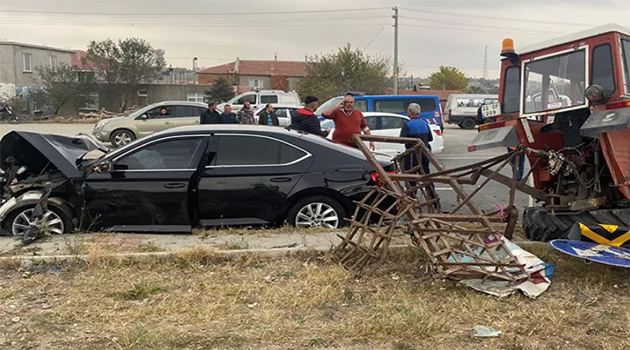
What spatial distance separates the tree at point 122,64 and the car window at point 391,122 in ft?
103

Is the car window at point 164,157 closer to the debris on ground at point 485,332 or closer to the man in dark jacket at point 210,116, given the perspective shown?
the debris on ground at point 485,332

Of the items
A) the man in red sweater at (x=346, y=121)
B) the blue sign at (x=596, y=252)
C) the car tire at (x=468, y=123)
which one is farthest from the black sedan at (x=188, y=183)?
the car tire at (x=468, y=123)

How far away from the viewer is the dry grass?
11.5ft

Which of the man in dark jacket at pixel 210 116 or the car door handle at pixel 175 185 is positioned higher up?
the man in dark jacket at pixel 210 116

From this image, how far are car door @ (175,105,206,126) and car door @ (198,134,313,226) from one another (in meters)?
12.9

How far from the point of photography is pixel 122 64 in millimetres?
40094

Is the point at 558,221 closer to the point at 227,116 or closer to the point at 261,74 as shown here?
the point at 227,116

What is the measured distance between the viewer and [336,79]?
1635 inches

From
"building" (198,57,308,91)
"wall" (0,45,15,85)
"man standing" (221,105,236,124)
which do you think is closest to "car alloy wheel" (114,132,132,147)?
"man standing" (221,105,236,124)

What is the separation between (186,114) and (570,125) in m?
15.6

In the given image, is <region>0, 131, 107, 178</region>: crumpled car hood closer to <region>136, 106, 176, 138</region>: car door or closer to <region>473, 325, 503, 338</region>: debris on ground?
<region>473, 325, 503, 338</region>: debris on ground

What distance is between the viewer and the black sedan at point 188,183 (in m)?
5.96

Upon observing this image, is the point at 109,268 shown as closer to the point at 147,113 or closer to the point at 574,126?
the point at 574,126

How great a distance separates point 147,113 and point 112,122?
1.24 metres
